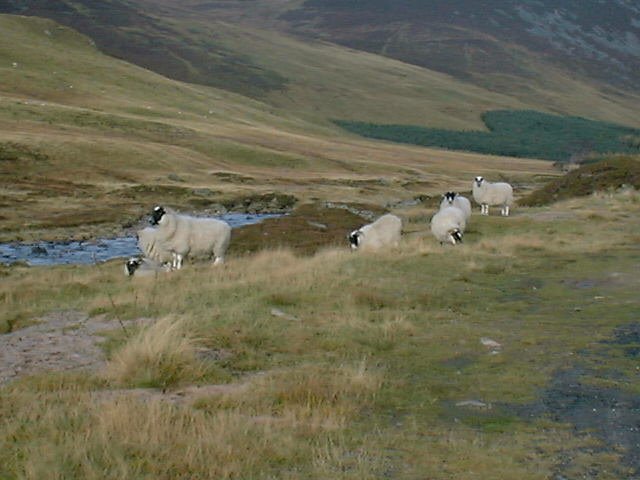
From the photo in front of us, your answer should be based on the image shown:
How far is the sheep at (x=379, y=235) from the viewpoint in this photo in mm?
26125

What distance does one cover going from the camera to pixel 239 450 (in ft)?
24.2

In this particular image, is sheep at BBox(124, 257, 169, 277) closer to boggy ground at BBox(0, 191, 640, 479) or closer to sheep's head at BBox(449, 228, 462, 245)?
boggy ground at BBox(0, 191, 640, 479)

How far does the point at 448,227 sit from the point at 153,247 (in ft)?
28.7

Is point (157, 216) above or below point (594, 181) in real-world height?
below

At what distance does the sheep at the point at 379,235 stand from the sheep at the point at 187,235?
3915mm

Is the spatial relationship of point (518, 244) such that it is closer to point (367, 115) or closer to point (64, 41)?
point (64, 41)

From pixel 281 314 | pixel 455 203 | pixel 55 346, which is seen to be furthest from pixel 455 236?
pixel 55 346

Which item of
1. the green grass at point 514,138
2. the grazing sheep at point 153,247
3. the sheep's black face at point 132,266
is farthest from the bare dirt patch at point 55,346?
the green grass at point 514,138

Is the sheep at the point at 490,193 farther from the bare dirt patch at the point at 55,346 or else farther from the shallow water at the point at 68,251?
the bare dirt patch at the point at 55,346

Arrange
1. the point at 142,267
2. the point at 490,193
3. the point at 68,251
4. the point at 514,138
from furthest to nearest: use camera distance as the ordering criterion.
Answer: the point at 514,138
the point at 490,193
the point at 68,251
the point at 142,267

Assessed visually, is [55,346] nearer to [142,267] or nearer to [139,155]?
[142,267]

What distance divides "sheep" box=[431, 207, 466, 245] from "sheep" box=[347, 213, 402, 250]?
130 centimetres

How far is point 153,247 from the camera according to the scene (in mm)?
24562

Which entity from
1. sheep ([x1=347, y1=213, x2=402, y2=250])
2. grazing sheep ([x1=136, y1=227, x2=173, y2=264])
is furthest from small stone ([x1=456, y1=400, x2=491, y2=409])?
sheep ([x1=347, y1=213, x2=402, y2=250])
